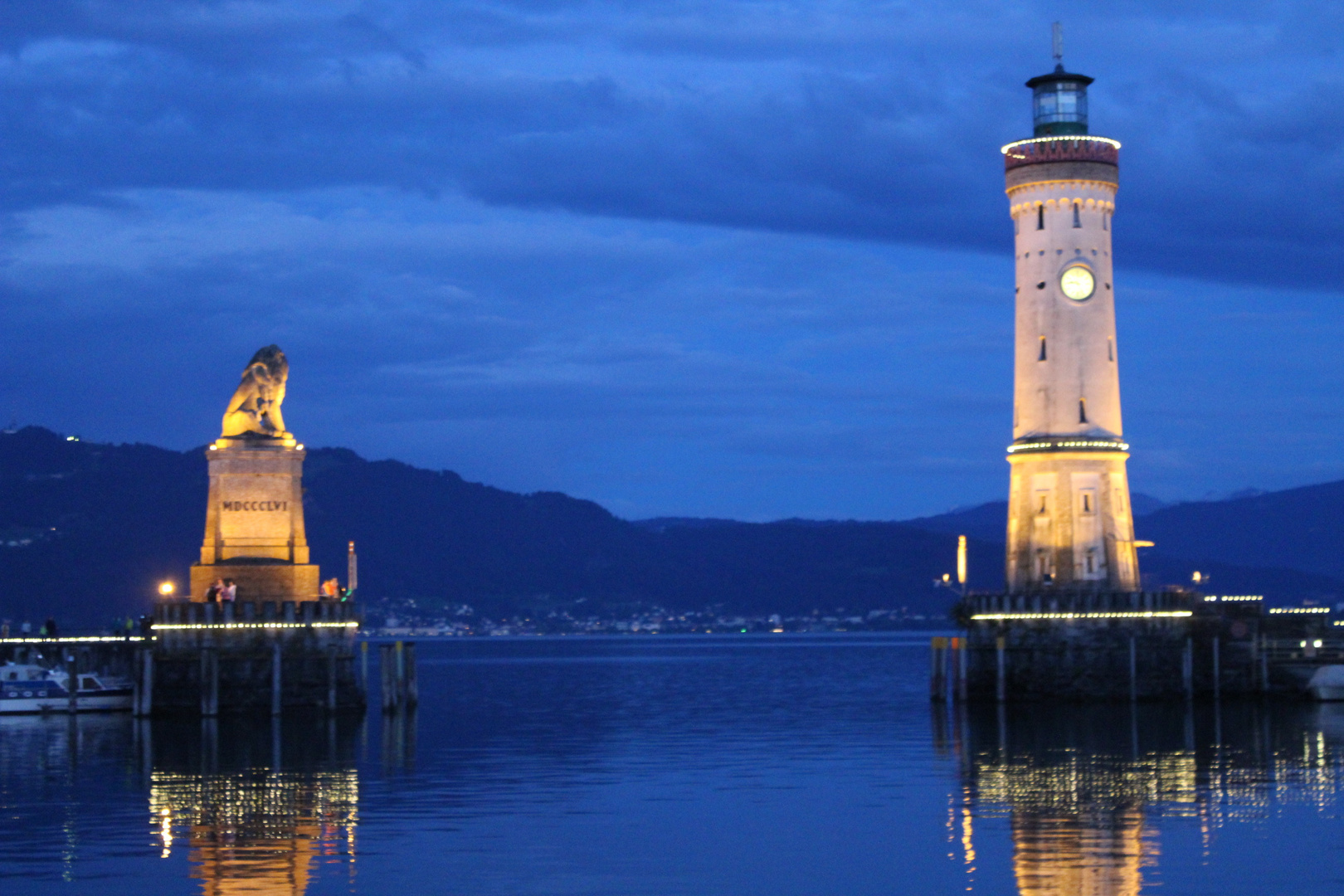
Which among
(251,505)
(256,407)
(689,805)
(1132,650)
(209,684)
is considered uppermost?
(256,407)

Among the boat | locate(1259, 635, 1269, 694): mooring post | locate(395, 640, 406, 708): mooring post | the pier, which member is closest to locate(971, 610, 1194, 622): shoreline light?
the pier

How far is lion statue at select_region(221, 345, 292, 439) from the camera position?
235ft

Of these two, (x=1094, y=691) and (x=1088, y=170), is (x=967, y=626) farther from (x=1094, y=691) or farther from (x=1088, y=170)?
(x=1088, y=170)

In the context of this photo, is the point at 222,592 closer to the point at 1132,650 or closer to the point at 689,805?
the point at 689,805

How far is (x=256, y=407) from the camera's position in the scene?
237ft

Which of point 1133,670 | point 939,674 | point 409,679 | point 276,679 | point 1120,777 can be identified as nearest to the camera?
point 1120,777

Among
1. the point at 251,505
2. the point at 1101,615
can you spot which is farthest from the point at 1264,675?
the point at 251,505

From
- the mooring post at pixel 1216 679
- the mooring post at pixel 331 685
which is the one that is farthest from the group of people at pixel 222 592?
the mooring post at pixel 1216 679

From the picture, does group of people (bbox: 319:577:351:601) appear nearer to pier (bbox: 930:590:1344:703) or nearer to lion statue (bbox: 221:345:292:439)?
lion statue (bbox: 221:345:292:439)

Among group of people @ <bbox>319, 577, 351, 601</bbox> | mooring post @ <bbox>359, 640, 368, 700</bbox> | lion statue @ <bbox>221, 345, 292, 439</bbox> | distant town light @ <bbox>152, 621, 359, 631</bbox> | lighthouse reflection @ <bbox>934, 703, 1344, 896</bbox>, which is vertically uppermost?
lion statue @ <bbox>221, 345, 292, 439</bbox>

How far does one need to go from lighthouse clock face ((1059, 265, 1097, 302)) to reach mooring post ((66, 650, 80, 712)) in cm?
4261

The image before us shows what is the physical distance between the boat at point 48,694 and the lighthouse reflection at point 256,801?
→ 11.1 metres

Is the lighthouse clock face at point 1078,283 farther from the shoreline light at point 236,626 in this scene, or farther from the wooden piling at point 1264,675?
the shoreline light at point 236,626

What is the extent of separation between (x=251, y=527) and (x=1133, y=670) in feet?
111
